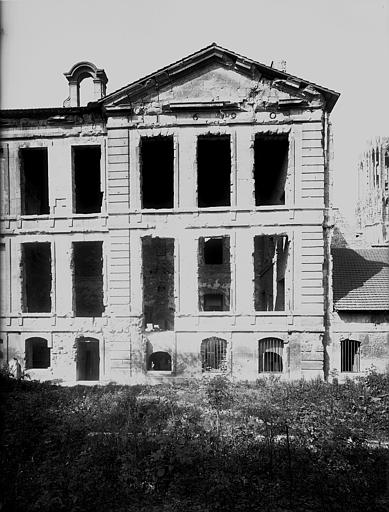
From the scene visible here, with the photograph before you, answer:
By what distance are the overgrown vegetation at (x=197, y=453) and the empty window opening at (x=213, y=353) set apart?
3.24 m

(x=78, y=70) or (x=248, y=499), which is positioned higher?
(x=78, y=70)

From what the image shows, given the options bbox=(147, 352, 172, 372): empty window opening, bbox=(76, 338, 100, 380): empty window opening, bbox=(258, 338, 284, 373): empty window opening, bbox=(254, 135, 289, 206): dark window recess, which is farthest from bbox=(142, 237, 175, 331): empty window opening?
bbox=(254, 135, 289, 206): dark window recess

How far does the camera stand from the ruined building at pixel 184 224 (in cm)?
1605

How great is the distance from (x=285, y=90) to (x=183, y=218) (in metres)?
6.83

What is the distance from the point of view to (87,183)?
22.0 metres

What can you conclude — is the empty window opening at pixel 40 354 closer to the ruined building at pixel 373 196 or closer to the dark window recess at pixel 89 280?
the dark window recess at pixel 89 280

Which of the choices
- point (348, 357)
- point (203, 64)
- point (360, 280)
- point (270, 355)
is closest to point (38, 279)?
point (270, 355)

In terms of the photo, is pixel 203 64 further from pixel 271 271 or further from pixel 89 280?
pixel 89 280

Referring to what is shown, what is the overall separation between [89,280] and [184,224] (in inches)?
272

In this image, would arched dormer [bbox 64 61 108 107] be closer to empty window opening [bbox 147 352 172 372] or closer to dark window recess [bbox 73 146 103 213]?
dark window recess [bbox 73 146 103 213]

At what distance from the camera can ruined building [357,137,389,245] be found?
134ft

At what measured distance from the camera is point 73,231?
1688 cm

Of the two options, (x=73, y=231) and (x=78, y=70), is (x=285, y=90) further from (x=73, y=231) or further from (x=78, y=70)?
(x=73, y=231)

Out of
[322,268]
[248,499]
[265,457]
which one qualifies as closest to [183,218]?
[322,268]
